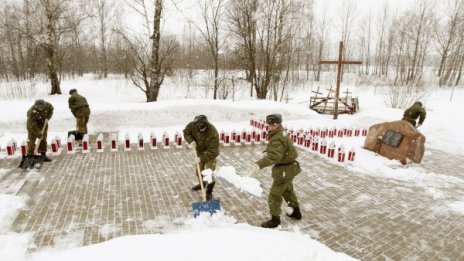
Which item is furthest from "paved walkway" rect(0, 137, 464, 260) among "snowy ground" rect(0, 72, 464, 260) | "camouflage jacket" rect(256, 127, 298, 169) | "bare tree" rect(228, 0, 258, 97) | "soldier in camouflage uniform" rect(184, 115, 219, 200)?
"bare tree" rect(228, 0, 258, 97)

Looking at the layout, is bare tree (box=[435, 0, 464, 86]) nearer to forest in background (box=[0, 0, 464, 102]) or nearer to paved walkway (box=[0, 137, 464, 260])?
forest in background (box=[0, 0, 464, 102])

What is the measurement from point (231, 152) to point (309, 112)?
22.7 feet

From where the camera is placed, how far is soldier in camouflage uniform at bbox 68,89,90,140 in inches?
397

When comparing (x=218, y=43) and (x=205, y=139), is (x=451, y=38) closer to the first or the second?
(x=218, y=43)

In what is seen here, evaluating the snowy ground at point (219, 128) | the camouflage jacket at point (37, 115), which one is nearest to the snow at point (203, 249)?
the snowy ground at point (219, 128)

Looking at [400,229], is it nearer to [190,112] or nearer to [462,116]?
[190,112]

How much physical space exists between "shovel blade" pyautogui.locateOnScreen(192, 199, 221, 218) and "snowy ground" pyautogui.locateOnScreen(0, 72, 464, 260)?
148 mm

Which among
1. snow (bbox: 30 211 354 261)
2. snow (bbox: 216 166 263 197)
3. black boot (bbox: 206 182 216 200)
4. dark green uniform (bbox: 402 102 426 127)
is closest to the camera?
snow (bbox: 30 211 354 261)

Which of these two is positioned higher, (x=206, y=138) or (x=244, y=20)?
(x=244, y=20)

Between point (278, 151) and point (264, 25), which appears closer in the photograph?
point (278, 151)

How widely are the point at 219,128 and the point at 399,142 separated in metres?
6.62

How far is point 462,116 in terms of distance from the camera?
1498 cm

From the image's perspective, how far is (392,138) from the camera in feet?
32.1

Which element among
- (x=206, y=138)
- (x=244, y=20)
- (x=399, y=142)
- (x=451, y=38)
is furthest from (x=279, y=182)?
(x=451, y=38)
